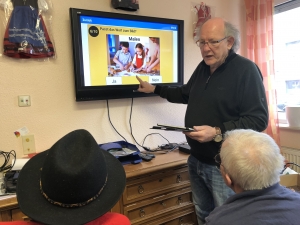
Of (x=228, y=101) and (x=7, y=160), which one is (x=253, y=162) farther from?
(x=7, y=160)

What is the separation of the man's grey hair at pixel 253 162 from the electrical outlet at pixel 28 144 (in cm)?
141

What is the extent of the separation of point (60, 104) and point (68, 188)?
4.12 feet

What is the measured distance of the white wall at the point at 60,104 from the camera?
1.72 meters

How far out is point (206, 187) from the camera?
5.37ft

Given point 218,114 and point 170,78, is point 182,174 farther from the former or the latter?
point 170,78

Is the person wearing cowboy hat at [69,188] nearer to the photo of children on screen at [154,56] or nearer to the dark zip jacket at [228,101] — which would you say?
the dark zip jacket at [228,101]

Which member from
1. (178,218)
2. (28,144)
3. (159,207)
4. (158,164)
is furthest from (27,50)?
(178,218)

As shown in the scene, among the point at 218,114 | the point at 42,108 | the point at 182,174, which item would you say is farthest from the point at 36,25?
the point at 182,174

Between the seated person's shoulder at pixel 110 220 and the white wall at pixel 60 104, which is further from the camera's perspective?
the white wall at pixel 60 104

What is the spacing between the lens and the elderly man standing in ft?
4.63

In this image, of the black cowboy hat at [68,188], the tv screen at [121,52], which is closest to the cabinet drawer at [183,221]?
the tv screen at [121,52]

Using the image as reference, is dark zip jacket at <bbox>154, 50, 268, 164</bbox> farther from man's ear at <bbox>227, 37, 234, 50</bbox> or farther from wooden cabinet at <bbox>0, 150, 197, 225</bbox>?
wooden cabinet at <bbox>0, 150, 197, 225</bbox>

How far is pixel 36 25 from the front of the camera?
1.70 meters

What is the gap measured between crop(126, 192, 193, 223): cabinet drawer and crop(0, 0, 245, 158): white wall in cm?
56
